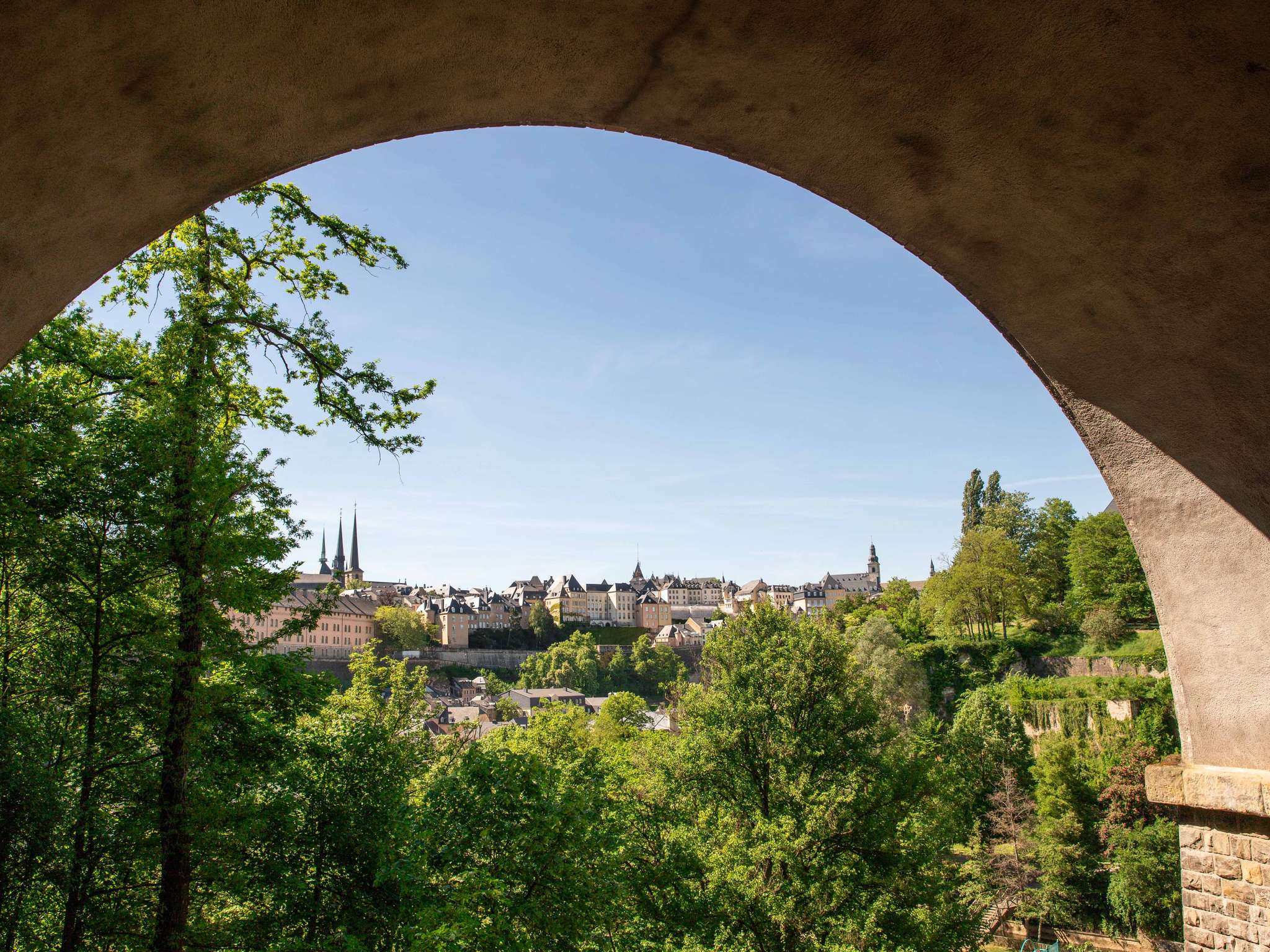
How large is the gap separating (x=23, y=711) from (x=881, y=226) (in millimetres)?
9178

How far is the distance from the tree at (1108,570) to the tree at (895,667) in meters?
9.79

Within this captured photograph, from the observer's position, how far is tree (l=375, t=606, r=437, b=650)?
84438mm

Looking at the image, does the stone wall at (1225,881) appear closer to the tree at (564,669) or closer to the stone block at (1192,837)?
the stone block at (1192,837)

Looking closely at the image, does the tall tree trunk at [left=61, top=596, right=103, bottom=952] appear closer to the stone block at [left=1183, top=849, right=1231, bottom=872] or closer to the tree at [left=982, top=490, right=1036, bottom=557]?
the stone block at [left=1183, top=849, right=1231, bottom=872]

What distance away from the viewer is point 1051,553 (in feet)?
177

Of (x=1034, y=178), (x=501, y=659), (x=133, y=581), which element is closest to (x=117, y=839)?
(x=133, y=581)

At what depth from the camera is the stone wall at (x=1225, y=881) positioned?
3.27 metres

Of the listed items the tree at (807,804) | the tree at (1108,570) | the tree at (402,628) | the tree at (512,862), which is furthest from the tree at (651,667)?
the tree at (512,862)

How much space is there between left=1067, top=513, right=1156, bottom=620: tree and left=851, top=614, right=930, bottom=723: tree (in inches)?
385

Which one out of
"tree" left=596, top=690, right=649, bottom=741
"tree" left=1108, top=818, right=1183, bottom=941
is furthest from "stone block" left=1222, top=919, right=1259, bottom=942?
"tree" left=1108, top=818, right=1183, bottom=941

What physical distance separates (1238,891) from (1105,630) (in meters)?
42.6

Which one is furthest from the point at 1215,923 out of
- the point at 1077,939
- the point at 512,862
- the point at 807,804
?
the point at 1077,939

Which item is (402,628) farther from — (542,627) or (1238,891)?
(1238,891)

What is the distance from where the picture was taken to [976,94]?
2473mm
